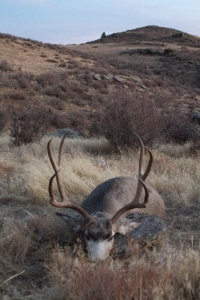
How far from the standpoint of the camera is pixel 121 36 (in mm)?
76750

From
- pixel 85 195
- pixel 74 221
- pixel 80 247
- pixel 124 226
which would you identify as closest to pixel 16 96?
pixel 85 195

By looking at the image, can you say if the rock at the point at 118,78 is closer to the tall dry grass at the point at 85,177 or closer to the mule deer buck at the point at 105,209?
the tall dry grass at the point at 85,177

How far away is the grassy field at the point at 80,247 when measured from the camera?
3.36 m

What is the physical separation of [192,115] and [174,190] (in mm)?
10070

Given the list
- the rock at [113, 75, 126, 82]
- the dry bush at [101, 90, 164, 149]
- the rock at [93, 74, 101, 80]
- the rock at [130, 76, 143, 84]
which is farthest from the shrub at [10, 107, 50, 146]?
the rock at [130, 76, 143, 84]

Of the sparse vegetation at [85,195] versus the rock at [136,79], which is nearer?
the sparse vegetation at [85,195]

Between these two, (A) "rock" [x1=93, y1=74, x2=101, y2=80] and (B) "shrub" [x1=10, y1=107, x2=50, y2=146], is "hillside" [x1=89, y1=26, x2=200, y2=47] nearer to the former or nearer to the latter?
(A) "rock" [x1=93, y1=74, x2=101, y2=80]

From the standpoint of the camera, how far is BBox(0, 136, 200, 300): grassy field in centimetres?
336

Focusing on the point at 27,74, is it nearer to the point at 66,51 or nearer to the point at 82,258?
the point at 66,51

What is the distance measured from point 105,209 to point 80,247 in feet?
3.05

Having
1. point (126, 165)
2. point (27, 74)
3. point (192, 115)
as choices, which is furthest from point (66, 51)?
point (126, 165)

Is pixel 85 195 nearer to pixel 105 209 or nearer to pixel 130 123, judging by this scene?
pixel 105 209

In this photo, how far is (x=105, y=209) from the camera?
16.3 feet

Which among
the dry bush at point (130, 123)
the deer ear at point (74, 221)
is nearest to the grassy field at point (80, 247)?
the deer ear at point (74, 221)
